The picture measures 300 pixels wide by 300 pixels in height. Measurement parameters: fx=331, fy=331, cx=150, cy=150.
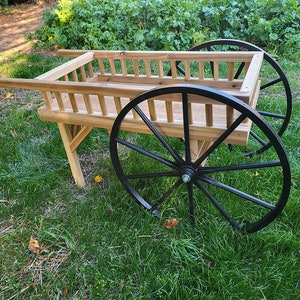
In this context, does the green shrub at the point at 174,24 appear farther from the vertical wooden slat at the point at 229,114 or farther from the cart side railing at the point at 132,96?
the vertical wooden slat at the point at 229,114

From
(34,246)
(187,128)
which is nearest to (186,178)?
(187,128)

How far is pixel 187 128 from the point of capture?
1.66 meters

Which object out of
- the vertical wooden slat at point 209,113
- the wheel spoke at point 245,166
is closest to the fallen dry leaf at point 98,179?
the wheel spoke at point 245,166

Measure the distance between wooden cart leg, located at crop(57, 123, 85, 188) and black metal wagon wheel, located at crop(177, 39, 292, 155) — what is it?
3.44 feet

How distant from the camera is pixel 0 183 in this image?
254 cm

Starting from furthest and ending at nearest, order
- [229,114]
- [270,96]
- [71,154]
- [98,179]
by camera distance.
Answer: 1. [270,96]
2. [98,179]
3. [71,154]
4. [229,114]

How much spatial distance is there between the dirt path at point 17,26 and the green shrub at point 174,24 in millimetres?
1124

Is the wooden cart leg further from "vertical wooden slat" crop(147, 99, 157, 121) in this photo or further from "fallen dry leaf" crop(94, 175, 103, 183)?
"vertical wooden slat" crop(147, 99, 157, 121)

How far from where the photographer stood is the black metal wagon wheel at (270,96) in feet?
7.24

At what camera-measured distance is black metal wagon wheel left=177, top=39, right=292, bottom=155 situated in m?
2.21

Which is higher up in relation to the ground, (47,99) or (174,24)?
(47,99)

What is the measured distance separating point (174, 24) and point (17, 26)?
172 inches

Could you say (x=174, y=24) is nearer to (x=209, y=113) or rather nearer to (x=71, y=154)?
(x=71, y=154)

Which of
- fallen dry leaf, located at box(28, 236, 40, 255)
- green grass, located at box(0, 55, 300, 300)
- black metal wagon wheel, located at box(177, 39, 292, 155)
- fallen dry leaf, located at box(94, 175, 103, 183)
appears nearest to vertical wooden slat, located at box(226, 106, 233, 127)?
green grass, located at box(0, 55, 300, 300)
